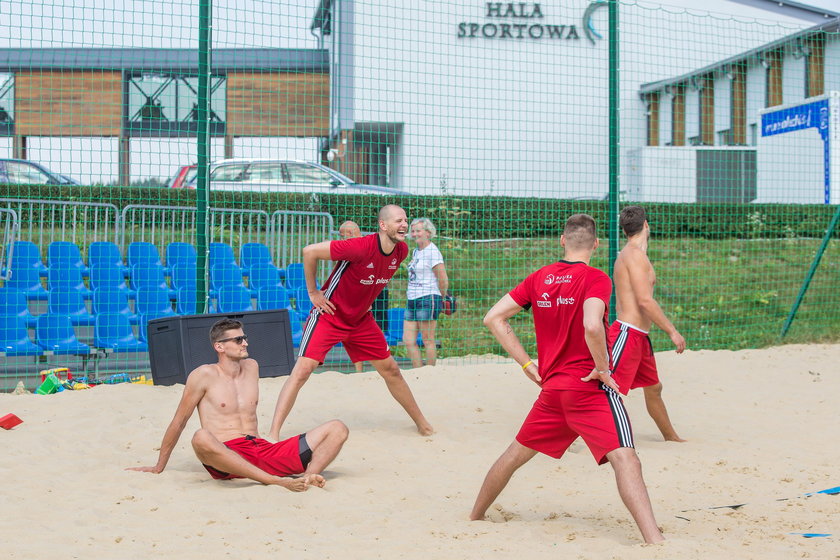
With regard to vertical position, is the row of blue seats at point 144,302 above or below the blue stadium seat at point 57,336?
above

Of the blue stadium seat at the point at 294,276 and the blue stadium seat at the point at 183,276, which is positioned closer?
the blue stadium seat at the point at 183,276

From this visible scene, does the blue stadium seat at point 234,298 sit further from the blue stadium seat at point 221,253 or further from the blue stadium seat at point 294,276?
the blue stadium seat at point 294,276

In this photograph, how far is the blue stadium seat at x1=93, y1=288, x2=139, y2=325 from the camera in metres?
8.12

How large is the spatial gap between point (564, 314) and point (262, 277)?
6.08 m

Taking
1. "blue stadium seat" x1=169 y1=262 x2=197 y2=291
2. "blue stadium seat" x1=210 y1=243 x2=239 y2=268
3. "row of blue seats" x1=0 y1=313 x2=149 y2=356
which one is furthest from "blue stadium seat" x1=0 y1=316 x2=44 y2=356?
"blue stadium seat" x1=210 y1=243 x2=239 y2=268

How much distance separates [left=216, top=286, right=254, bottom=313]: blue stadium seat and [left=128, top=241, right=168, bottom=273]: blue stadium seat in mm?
892

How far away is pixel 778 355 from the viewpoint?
30.7 ft

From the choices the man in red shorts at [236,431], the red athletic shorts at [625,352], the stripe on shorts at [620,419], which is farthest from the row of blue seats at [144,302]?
the stripe on shorts at [620,419]

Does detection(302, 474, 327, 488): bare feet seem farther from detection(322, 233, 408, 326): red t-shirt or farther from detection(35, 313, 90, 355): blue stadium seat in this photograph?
detection(35, 313, 90, 355): blue stadium seat

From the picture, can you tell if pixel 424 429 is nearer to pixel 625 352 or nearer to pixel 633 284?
pixel 625 352

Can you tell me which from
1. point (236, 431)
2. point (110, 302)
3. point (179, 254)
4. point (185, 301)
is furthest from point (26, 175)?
point (236, 431)

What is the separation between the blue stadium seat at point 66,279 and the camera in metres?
8.33

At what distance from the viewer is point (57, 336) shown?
25.6 feet

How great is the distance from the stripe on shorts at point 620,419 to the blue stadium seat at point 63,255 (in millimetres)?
6348
